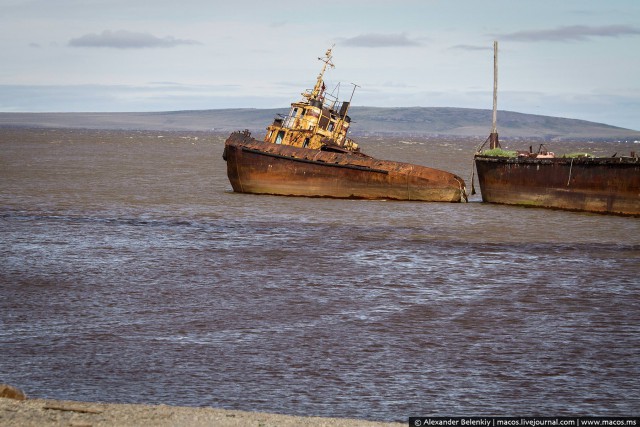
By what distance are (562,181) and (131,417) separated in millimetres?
25249

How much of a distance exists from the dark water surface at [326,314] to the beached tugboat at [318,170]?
289 inches

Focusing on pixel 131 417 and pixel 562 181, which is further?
pixel 562 181

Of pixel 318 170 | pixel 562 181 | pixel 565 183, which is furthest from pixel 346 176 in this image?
pixel 565 183

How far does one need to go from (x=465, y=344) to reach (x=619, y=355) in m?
1.91

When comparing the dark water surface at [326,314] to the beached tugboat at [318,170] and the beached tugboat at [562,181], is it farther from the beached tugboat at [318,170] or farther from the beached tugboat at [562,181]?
the beached tugboat at [318,170]

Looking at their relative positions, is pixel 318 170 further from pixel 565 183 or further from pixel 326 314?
pixel 326 314

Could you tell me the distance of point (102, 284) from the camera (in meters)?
15.9

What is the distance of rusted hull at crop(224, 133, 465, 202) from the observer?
34.4 meters

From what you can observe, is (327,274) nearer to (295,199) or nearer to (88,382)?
(88,382)

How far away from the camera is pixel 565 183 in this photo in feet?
101

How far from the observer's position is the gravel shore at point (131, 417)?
762 cm

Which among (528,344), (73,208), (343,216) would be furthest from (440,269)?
(73,208)

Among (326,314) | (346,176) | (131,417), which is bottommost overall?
(326,314)

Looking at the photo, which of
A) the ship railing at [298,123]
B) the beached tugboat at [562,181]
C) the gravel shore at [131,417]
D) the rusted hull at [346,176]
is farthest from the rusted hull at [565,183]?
the gravel shore at [131,417]
